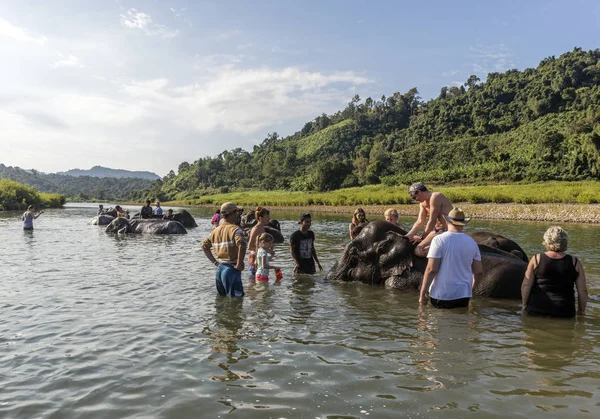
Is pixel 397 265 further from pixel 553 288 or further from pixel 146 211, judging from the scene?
pixel 146 211

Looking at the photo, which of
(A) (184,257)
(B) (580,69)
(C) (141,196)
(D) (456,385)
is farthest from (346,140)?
(D) (456,385)

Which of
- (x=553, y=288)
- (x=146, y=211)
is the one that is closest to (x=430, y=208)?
(x=553, y=288)

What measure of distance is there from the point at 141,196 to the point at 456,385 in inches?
7864

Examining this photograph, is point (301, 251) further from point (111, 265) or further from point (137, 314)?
point (111, 265)

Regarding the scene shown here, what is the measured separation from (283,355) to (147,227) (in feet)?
76.7

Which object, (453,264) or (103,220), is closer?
(453,264)

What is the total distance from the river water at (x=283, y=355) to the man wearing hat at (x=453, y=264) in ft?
1.89

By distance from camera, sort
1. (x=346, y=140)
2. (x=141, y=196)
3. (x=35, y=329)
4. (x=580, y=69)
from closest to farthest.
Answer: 1. (x=35, y=329)
2. (x=580, y=69)
3. (x=346, y=140)
4. (x=141, y=196)

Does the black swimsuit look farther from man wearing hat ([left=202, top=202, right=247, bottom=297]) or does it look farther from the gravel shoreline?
the gravel shoreline

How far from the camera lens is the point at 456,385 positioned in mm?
5020

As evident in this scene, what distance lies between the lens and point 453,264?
7008 mm

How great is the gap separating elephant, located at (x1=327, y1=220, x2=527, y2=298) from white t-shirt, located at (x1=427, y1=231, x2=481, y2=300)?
3116mm

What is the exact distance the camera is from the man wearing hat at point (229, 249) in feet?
26.4

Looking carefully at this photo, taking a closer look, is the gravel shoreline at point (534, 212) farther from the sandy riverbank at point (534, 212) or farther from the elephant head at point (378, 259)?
the elephant head at point (378, 259)
